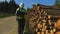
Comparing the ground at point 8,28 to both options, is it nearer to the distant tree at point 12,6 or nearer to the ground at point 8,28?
the ground at point 8,28

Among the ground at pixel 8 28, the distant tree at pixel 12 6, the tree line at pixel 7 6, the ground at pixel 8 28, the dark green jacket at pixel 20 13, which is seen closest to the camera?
the dark green jacket at pixel 20 13

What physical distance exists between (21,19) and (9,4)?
43.7m

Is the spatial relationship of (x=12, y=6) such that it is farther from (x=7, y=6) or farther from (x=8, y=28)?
(x=8, y=28)

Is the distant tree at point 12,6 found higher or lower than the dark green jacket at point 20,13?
lower

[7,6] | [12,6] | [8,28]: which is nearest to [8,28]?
[8,28]

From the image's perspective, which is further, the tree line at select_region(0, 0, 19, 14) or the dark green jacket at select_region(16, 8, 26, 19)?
the tree line at select_region(0, 0, 19, 14)

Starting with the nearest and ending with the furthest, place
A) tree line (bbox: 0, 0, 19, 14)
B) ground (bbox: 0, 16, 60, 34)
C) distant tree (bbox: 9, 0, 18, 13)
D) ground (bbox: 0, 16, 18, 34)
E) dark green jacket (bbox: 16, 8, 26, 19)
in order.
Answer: dark green jacket (bbox: 16, 8, 26, 19) → ground (bbox: 0, 16, 18, 34) → ground (bbox: 0, 16, 60, 34) → distant tree (bbox: 9, 0, 18, 13) → tree line (bbox: 0, 0, 19, 14)

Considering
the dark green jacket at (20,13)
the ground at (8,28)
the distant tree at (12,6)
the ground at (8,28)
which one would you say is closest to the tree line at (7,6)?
the distant tree at (12,6)

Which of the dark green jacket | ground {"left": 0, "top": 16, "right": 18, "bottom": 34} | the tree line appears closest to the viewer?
the dark green jacket

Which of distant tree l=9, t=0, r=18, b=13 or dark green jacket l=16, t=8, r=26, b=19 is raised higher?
dark green jacket l=16, t=8, r=26, b=19

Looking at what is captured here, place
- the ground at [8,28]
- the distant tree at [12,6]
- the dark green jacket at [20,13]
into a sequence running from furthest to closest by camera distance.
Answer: the distant tree at [12,6] < the ground at [8,28] < the dark green jacket at [20,13]

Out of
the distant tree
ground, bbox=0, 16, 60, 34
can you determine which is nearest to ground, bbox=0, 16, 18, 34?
ground, bbox=0, 16, 60, 34

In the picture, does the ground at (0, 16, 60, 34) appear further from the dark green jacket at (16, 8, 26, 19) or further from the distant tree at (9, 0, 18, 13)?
the distant tree at (9, 0, 18, 13)

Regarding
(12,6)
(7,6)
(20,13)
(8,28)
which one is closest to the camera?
(20,13)
